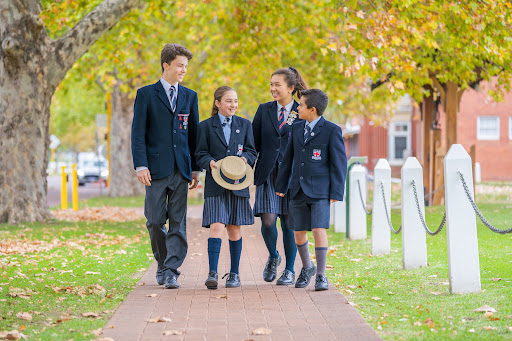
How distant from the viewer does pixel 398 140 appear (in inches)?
2002

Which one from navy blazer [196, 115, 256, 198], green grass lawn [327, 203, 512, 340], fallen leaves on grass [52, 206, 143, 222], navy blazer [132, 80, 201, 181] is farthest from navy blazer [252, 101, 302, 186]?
fallen leaves on grass [52, 206, 143, 222]

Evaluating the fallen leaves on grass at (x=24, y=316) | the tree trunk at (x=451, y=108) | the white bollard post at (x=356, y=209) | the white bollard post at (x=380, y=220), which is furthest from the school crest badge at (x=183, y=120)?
the tree trunk at (x=451, y=108)

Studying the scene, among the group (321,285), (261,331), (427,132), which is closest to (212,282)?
(321,285)

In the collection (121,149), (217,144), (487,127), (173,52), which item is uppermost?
(487,127)

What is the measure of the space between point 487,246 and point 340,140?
4699 millimetres

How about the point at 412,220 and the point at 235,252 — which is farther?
the point at 412,220

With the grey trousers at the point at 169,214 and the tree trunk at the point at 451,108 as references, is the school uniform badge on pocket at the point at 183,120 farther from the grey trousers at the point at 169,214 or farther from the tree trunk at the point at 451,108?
the tree trunk at the point at 451,108

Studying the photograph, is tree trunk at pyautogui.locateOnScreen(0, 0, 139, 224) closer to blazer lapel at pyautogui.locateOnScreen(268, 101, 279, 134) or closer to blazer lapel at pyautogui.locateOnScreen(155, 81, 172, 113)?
blazer lapel at pyautogui.locateOnScreen(155, 81, 172, 113)

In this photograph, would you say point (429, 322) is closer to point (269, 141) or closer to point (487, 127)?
point (269, 141)

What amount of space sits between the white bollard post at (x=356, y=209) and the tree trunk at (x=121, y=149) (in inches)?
758

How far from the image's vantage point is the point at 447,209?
707 cm

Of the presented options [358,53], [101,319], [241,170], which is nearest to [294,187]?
[241,170]

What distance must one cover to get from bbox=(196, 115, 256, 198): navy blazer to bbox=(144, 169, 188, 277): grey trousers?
26cm

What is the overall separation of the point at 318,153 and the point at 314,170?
0.16 meters
